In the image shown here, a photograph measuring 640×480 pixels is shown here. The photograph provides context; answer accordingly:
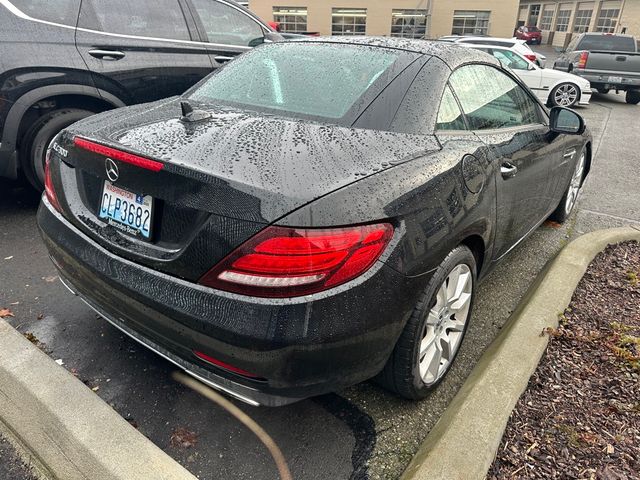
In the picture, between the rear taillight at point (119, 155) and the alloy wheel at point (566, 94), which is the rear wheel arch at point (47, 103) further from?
the alloy wheel at point (566, 94)

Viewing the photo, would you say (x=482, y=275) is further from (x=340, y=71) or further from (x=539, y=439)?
(x=340, y=71)

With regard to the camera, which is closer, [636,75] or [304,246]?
[304,246]

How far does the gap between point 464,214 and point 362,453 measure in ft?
3.62

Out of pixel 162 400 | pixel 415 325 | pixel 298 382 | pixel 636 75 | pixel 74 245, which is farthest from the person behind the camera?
pixel 636 75

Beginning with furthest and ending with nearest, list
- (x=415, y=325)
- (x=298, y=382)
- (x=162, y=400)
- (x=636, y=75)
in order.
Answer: (x=636, y=75), (x=162, y=400), (x=415, y=325), (x=298, y=382)

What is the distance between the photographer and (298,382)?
5.25ft

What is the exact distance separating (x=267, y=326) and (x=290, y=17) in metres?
37.8

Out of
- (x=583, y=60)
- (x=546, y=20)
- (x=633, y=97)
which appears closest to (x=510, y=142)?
(x=583, y=60)

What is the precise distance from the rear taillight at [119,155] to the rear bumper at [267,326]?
38 centimetres

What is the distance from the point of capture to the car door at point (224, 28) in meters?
4.61

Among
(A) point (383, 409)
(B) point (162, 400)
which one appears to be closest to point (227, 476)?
(B) point (162, 400)

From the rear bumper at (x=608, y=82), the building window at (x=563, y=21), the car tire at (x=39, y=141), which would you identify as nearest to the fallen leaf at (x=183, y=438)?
the car tire at (x=39, y=141)

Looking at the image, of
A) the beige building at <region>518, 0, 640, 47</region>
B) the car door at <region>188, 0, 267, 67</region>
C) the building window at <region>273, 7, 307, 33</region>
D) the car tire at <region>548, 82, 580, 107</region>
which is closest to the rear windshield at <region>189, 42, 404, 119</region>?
the car door at <region>188, 0, 267, 67</region>

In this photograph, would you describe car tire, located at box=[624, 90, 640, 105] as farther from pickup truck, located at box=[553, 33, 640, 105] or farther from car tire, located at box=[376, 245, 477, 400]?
car tire, located at box=[376, 245, 477, 400]
